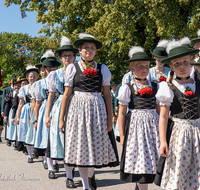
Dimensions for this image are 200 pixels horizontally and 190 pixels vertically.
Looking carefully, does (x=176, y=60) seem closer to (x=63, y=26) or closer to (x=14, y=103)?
(x=14, y=103)

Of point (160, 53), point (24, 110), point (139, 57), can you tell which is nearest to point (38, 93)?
point (24, 110)

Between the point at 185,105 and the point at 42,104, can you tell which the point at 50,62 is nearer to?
the point at 42,104

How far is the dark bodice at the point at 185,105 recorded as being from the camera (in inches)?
143

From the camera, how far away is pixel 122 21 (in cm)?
1664

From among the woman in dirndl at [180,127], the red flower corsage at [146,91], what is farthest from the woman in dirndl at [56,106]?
the woman in dirndl at [180,127]

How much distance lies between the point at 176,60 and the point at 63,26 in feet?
60.1

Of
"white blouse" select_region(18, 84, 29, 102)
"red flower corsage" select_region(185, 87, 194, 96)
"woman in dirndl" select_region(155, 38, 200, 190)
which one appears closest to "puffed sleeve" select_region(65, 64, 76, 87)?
"woman in dirndl" select_region(155, 38, 200, 190)

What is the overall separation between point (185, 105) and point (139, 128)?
0.77m

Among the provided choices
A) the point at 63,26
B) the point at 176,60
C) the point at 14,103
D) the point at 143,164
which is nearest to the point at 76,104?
the point at 143,164

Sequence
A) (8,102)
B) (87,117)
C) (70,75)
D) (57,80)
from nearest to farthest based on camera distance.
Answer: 1. (87,117)
2. (70,75)
3. (57,80)
4. (8,102)

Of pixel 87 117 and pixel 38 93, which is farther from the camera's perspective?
pixel 38 93

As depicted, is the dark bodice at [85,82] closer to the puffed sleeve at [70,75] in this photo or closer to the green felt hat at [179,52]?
the puffed sleeve at [70,75]

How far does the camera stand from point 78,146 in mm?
4629

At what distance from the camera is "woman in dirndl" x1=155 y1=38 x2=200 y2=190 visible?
352 centimetres
